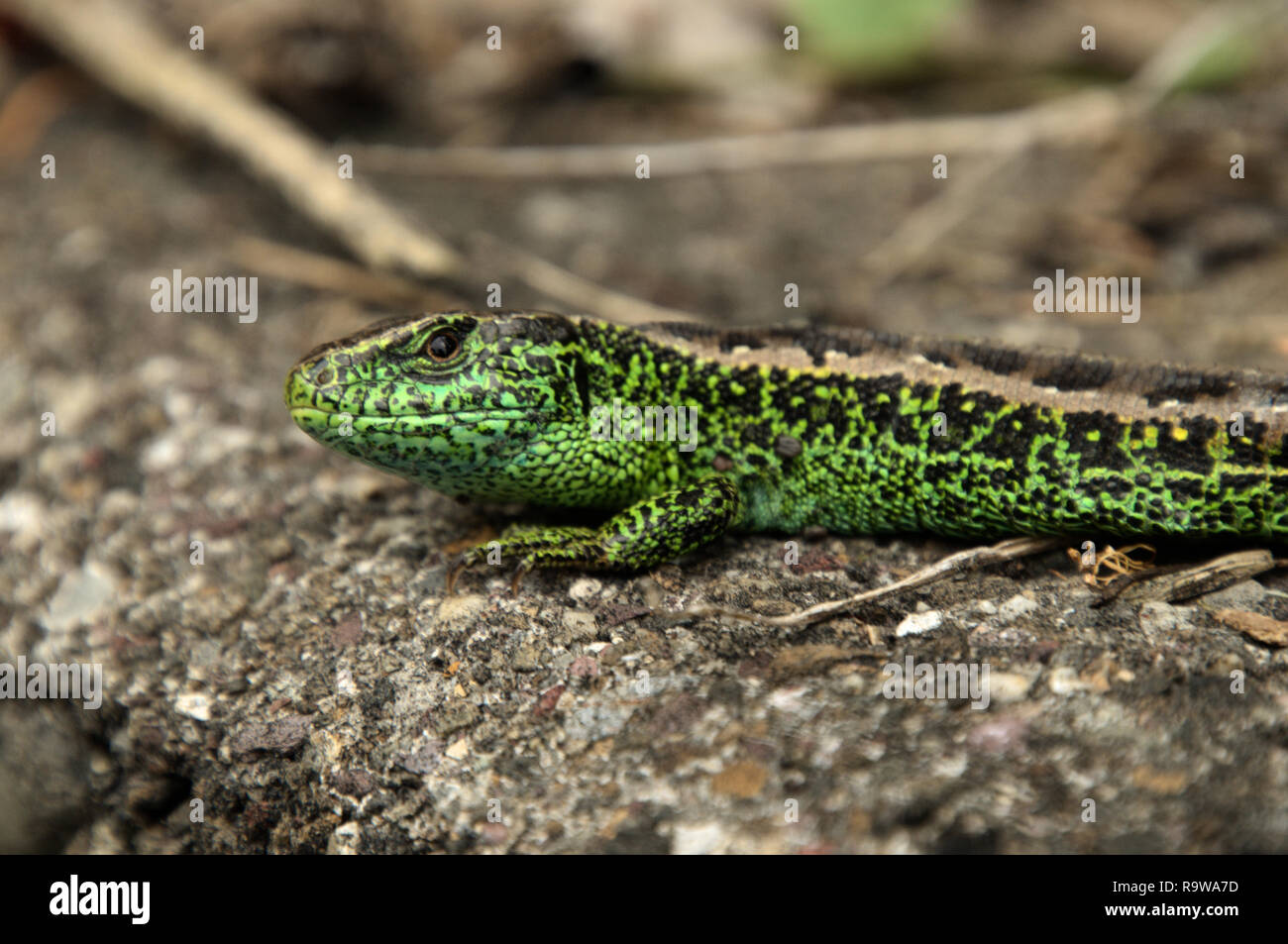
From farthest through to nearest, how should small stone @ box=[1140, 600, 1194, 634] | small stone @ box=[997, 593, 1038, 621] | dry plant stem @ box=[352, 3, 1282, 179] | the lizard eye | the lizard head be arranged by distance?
dry plant stem @ box=[352, 3, 1282, 179] → the lizard eye → the lizard head → small stone @ box=[997, 593, 1038, 621] → small stone @ box=[1140, 600, 1194, 634]

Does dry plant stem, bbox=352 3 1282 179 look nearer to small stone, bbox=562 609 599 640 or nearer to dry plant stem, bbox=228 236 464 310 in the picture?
dry plant stem, bbox=228 236 464 310

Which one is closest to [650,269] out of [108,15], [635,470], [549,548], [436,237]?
[436,237]

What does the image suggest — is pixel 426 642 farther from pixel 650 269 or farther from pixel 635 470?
pixel 650 269

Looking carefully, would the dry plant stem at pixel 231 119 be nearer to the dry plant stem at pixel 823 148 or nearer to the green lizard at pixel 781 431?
the dry plant stem at pixel 823 148

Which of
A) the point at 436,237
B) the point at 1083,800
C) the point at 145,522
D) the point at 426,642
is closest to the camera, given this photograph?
the point at 1083,800

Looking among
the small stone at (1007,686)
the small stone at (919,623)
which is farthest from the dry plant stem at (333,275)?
the small stone at (1007,686)

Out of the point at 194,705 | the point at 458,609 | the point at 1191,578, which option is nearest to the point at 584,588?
the point at 458,609

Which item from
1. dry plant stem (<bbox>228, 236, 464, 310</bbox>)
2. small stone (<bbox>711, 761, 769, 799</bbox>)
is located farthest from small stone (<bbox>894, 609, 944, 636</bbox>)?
dry plant stem (<bbox>228, 236, 464, 310</bbox>)
